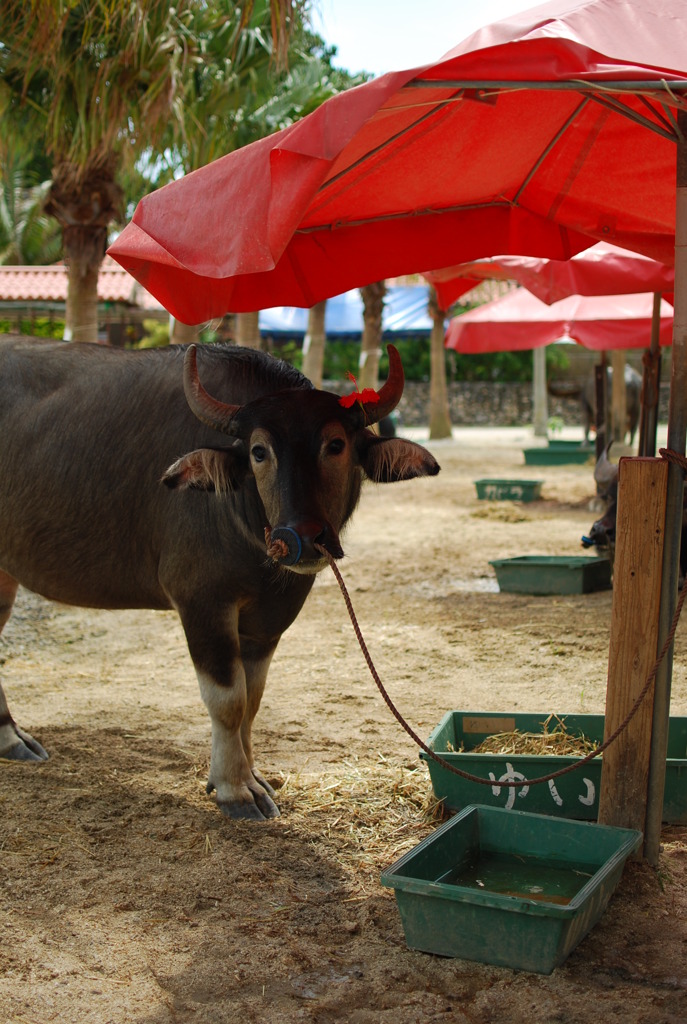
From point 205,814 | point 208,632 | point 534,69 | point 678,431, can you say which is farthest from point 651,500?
point 205,814

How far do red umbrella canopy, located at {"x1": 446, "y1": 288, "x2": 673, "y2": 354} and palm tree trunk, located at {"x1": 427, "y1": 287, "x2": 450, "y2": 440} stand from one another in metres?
7.13

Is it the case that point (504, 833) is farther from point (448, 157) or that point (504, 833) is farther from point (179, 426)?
point (448, 157)

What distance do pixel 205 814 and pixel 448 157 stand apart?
2725 mm

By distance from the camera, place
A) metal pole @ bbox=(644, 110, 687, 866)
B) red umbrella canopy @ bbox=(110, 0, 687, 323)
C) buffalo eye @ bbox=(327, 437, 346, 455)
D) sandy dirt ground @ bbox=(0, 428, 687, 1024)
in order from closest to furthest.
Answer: red umbrella canopy @ bbox=(110, 0, 687, 323) → sandy dirt ground @ bbox=(0, 428, 687, 1024) → metal pole @ bbox=(644, 110, 687, 866) → buffalo eye @ bbox=(327, 437, 346, 455)

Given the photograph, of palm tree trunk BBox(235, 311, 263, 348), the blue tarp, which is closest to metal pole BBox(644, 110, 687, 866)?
palm tree trunk BBox(235, 311, 263, 348)

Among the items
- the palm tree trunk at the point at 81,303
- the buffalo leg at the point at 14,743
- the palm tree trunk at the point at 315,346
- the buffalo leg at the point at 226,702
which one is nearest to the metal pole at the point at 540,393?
the palm tree trunk at the point at 315,346

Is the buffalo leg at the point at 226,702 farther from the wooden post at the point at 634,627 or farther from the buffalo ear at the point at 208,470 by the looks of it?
the wooden post at the point at 634,627

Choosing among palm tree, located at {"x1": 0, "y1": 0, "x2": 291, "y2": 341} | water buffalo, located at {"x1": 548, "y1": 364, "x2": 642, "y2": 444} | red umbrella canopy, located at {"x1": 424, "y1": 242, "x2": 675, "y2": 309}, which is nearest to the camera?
palm tree, located at {"x1": 0, "y1": 0, "x2": 291, "y2": 341}

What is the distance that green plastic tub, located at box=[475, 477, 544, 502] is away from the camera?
522 inches

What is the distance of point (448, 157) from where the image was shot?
3.80 m

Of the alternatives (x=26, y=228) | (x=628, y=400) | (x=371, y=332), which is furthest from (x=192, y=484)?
(x=26, y=228)

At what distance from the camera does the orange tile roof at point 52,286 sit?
21.3m

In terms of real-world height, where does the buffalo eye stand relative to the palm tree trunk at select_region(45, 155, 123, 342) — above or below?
below

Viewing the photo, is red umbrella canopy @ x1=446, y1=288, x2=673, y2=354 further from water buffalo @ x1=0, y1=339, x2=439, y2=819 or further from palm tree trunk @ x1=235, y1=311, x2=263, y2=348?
water buffalo @ x1=0, y1=339, x2=439, y2=819
